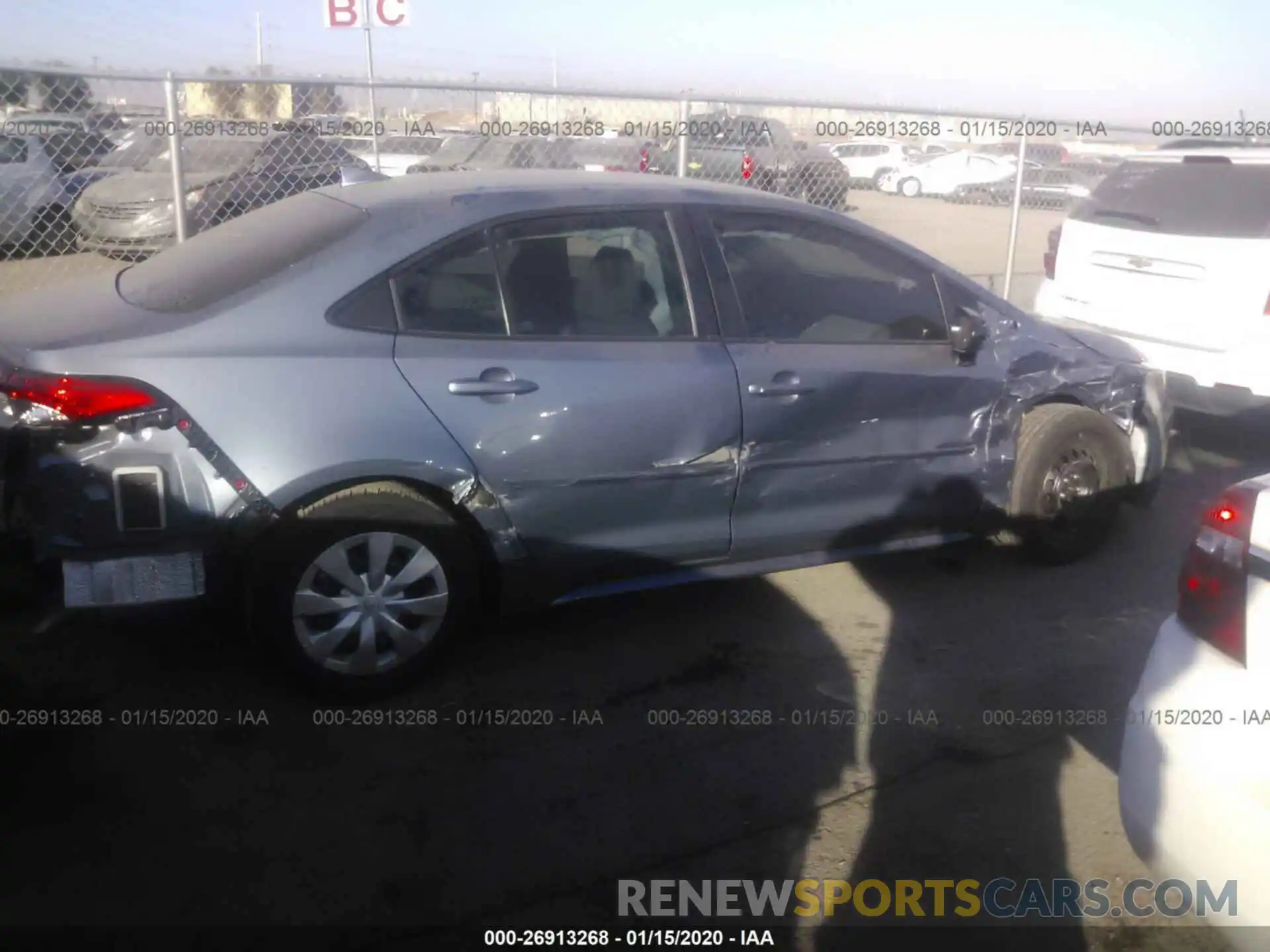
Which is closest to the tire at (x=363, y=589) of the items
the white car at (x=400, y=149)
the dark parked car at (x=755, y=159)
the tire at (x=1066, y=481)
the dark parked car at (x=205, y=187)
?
the tire at (x=1066, y=481)

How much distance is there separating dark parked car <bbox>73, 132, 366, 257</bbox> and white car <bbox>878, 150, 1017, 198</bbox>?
19326 millimetres

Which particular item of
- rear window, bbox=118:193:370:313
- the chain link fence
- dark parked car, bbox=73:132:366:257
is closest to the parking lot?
the chain link fence

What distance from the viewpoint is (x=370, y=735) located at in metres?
3.66

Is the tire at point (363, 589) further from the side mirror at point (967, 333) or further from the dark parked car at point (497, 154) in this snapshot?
the dark parked car at point (497, 154)

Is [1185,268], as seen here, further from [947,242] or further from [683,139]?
[947,242]

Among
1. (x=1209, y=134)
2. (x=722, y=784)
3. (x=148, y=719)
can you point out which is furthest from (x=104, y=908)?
(x=1209, y=134)

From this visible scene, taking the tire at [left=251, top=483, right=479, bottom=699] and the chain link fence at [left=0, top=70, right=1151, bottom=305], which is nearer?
the tire at [left=251, top=483, right=479, bottom=699]

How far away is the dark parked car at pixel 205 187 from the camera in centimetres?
780

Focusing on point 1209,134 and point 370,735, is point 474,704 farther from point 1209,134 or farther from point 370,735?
point 1209,134

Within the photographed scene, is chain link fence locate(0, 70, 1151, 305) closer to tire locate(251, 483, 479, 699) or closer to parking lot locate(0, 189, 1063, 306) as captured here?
parking lot locate(0, 189, 1063, 306)

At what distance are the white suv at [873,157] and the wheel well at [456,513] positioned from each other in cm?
2397

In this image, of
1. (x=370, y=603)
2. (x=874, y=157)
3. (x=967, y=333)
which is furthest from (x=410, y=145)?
(x=874, y=157)

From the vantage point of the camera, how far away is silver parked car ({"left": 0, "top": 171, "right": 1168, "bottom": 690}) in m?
3.40

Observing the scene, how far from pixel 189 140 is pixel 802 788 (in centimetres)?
830
